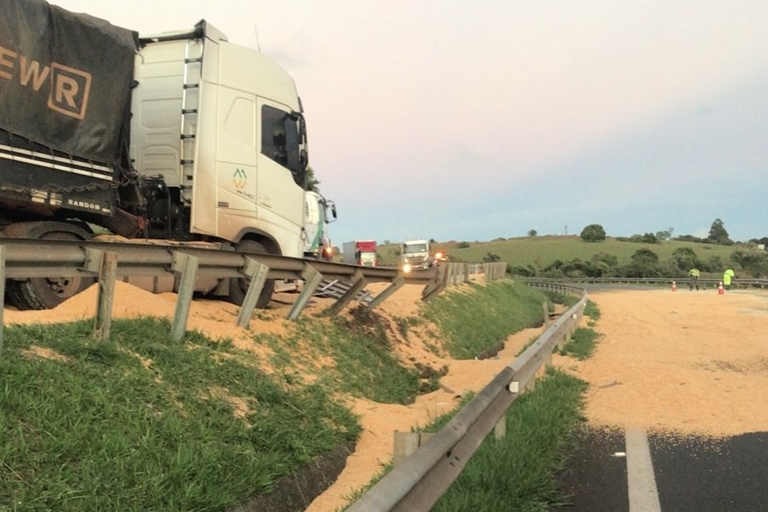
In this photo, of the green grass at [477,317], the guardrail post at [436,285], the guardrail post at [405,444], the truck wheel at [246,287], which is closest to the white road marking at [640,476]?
the guardrail post at [405,444]

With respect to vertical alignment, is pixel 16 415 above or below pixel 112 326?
below

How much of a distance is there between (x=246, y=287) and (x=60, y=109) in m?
3.89

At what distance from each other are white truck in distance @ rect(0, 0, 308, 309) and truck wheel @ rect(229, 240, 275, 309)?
23 mm

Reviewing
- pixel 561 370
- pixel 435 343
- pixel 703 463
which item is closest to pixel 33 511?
pixel 703 463

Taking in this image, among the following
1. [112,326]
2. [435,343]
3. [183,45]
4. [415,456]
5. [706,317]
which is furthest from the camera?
[706,317]

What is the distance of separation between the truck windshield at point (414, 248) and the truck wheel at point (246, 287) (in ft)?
131

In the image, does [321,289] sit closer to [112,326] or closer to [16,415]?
[112,326]

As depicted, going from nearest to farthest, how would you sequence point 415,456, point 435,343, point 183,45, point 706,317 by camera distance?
1. point 415,456
2. point 183,45
3. point 435,343
4. point 706,317

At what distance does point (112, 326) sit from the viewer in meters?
6.32

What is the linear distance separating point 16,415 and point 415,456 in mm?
2634

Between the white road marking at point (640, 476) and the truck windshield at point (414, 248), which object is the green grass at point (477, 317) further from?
the truck windshield at point (414, 248)

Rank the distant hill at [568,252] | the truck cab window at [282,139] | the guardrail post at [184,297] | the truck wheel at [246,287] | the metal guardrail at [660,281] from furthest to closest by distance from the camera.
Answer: the distant hill at [568,252] < the metal guardrail at [660,281] < the truck cab window at [282,139] < the truck wheel at [246,287] < the guardrail post at [184,297]

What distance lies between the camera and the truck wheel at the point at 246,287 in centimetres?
1026

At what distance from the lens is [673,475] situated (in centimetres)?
468
